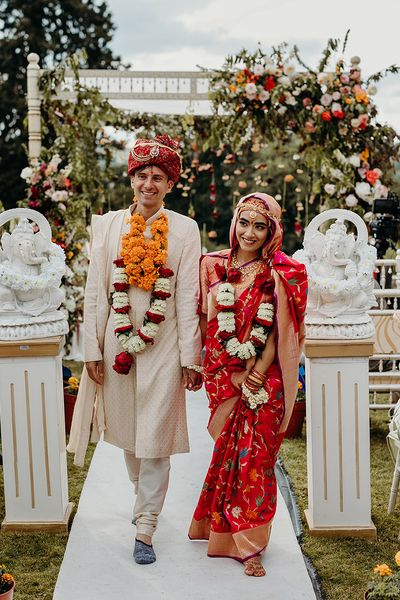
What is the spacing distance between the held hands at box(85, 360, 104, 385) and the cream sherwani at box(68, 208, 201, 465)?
24 mm

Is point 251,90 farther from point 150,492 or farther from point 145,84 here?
point 150,492

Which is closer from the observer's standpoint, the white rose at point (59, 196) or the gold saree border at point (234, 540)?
the gold saree border at point (234, 540)

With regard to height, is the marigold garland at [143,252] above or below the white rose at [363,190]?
below

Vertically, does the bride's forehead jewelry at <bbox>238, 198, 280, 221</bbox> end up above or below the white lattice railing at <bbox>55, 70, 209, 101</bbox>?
below

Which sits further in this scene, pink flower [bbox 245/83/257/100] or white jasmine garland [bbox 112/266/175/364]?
pink flower [bbox 245/83/257/100]

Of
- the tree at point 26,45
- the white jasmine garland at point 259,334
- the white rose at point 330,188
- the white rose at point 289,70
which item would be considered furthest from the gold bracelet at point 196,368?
the tree at point 26,45

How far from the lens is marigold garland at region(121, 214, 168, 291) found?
3.61 meters

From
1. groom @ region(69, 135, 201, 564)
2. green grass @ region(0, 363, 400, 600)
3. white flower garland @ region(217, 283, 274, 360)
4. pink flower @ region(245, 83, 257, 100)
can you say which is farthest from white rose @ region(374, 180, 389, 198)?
white flower garland @ region(217, 283, 274, 360)

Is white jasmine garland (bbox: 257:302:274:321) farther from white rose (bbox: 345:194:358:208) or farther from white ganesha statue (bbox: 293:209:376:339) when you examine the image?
white rose (bbox: 345:194:358:208)

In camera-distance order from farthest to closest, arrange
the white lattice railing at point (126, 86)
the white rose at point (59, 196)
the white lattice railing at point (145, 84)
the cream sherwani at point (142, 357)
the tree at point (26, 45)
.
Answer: the tree at point (26, 45)
the white lattice railing at point (145, 84)
the white lattice railing at point (126, 86)
the white rose at point (59, 196)
the cream sherwani at point (142, 357)

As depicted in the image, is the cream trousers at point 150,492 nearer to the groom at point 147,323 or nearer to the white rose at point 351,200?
the groom at point 147,323

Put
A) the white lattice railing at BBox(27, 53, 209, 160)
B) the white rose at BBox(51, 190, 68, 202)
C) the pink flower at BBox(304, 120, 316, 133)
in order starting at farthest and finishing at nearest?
1. the white lattice railing at BBox(27, 53, 209, 160)
2. the pink flower at BBox(304, 120, 316, 133)
3. the white rose at BBox(51, 190, 68, 202)

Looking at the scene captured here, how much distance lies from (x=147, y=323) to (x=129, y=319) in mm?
101

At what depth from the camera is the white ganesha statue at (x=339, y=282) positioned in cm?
384
